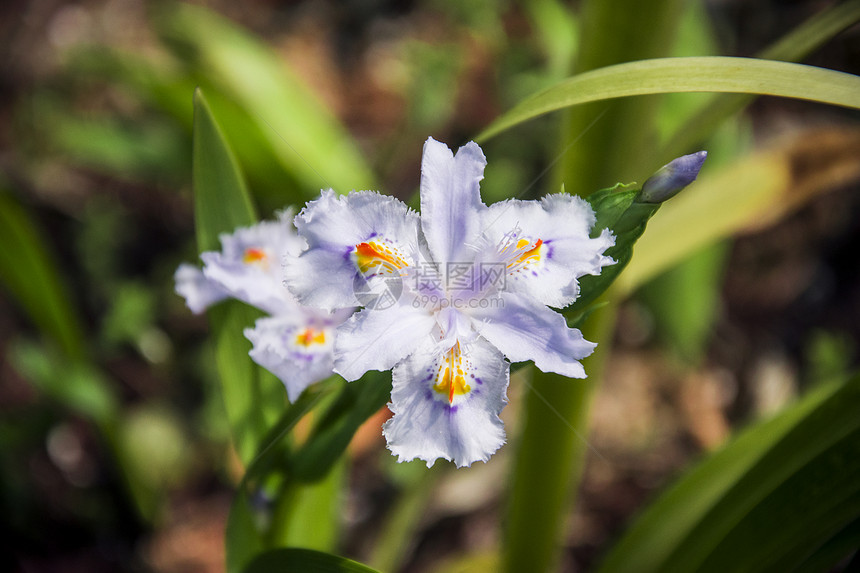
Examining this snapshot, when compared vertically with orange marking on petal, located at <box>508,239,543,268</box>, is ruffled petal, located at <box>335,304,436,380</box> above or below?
below

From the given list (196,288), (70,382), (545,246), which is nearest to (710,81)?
(545,246)

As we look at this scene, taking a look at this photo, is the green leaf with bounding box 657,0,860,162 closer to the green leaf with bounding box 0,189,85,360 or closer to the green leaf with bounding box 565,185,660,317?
the green leaf with bounding box 565,185,660,317

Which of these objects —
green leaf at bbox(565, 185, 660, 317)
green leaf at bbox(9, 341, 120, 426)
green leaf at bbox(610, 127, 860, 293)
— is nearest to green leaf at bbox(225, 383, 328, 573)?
green leaf at bbox(565, 185, 660, 317)

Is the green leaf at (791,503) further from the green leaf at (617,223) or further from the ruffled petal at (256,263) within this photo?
the ruffled petal at (256,263)

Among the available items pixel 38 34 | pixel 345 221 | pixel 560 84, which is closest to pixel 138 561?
pixel 345 221

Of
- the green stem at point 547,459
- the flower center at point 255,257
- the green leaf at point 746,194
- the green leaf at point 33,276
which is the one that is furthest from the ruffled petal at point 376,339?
the green leaf at point 33,276

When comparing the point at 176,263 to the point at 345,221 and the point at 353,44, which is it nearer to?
the point at 353,44
